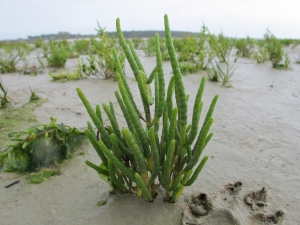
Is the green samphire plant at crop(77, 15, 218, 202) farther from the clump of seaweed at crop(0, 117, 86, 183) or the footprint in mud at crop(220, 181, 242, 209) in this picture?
the clump of seaweed at crop(0, 117, 86, 183)

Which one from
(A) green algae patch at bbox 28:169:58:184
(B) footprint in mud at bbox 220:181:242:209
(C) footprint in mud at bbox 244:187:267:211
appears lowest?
(A) green algae patch at bbox 28:169:58:184

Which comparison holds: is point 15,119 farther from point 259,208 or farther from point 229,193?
point 259,208

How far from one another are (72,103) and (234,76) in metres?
3.04

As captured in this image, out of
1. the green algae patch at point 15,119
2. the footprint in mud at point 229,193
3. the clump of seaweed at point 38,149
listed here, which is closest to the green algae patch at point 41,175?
the clump of seaweed at point 38,149

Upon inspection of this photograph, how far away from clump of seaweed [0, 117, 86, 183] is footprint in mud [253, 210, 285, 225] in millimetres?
1301

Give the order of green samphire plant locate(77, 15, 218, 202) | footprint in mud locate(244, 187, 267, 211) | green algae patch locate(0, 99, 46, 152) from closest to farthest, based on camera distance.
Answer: green samphire plant locate(77, 15, 218, 202)
footprint in mud locate(244, 187, 267, 211)
green algae patch locate(0, 99, 46, 152)

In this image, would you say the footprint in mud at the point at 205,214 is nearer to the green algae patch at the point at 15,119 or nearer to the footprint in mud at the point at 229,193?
the footprint in mud at the point at 229,193

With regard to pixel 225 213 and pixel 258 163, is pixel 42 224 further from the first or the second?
pixel 258 163

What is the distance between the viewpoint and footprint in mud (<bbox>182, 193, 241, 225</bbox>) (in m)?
1.34

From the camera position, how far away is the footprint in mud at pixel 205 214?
52.9 inches

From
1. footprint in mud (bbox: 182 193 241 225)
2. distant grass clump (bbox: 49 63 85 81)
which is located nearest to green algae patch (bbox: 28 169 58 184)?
footprint in mud (bbox: 182 193 241 225)

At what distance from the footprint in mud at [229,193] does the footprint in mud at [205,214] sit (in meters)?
0.08

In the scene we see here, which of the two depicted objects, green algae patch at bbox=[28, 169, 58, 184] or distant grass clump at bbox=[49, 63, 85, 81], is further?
distant grass clump at bbox=[49, 63, 85, 81]

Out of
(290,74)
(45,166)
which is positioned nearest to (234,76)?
(290,74)
